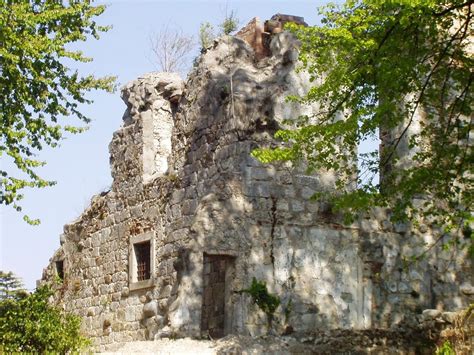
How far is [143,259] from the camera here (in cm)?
1616

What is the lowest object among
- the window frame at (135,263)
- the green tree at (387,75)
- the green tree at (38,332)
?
the green tree at (38,332)

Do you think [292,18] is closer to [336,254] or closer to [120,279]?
[336,254]

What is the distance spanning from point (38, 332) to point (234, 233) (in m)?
3.33

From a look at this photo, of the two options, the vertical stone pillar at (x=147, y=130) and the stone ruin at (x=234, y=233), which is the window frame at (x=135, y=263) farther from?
the vertical stone pillar at (x=147, y=130)

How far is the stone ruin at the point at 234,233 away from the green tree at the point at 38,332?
157 cm

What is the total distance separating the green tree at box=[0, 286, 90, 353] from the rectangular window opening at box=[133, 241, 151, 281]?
3304 mm

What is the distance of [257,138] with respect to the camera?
1386 cm

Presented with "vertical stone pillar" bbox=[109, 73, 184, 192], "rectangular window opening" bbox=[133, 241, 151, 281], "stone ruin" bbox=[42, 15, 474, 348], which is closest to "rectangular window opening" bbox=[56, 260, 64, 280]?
"stone ruin" bbox=[42, 15, 474, 348]

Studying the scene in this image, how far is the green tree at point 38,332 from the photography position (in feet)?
39.8

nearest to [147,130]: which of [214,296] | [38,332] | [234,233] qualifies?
[214,296]

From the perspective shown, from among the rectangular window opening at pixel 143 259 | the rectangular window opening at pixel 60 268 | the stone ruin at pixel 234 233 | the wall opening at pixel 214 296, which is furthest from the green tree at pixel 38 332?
the rectangular window opening at pixel 60 268

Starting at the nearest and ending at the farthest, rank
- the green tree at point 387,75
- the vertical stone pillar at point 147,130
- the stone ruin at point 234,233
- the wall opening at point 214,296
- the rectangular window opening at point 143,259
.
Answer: the green tree at point 387,75
the stone ruin at point 234,233
the wall opening at point 214,296
the rectangular window opening at point 143,259
the vertical stone pillar at point 147,130

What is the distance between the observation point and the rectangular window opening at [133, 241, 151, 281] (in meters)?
16.0

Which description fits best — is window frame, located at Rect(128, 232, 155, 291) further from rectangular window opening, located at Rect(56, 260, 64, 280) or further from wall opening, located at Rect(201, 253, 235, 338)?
rectangular window opening, located at Rect(56, 260, 64, 280)
